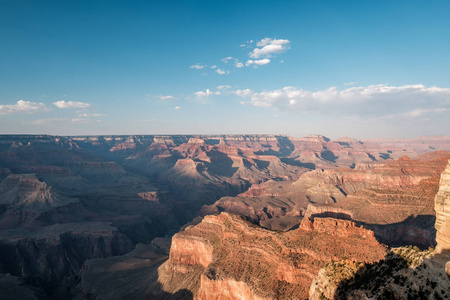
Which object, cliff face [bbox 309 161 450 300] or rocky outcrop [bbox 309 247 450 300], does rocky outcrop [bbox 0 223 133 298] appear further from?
cliff face [bbox 309 161 450 300]

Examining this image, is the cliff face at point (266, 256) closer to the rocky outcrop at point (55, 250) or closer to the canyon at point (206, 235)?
the canyon at point (206, 235)

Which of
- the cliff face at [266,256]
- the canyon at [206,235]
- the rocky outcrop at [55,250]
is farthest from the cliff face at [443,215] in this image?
Answer: the rocky outcrop at [55,250]

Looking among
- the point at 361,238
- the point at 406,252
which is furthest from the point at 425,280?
the point at 361,238

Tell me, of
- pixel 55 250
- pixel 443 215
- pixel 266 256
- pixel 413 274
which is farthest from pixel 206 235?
pixel 55 250

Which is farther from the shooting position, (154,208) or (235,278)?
(154,208)

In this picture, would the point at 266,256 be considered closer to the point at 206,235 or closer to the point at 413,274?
the point at 206,235

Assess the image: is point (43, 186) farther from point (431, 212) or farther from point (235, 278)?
point (431, 212)
